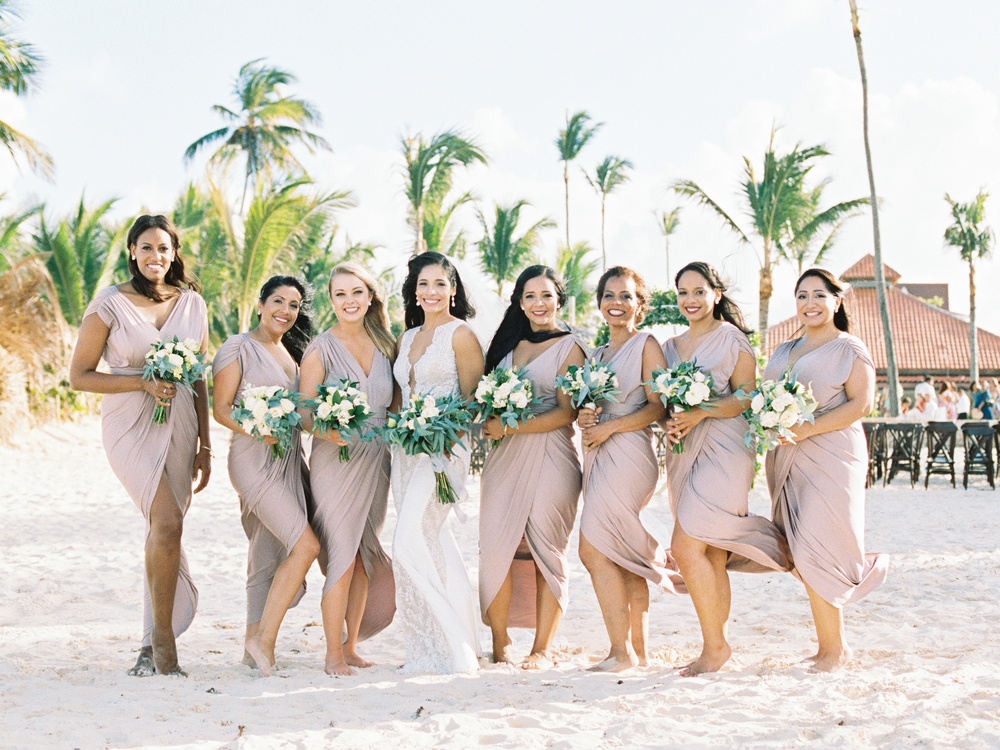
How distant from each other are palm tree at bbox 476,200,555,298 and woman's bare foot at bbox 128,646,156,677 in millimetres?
30478

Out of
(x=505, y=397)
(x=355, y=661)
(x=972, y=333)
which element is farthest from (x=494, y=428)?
(x=972, y=333)

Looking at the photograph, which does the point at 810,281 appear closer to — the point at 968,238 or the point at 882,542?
the point at 882,542

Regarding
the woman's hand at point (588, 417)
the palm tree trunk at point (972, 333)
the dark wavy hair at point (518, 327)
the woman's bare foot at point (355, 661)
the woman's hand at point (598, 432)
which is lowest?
the woman's bare foot at point (355, 661)

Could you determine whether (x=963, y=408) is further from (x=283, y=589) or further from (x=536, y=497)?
(x=283, y=589)

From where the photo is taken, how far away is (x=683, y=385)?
16.9 feet

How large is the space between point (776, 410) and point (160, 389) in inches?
130

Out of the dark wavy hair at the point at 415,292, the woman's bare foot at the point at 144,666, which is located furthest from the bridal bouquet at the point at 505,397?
the woman's bare foot at the point at 144,666

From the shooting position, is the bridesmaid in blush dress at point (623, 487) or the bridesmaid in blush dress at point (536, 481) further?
the bridesmaid in blush dress at point (536, 481)

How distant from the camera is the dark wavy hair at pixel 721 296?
5.50m

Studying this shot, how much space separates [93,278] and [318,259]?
13450 mm

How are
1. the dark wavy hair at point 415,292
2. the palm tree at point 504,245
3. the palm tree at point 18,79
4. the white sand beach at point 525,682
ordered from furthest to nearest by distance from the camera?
the palm tree at point 504,245 → the palm tree at point 18,79 → the dark wavy hair at point 415,292 → the white sand beach at point 525,682

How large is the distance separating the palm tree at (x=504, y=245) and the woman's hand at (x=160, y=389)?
3034cm

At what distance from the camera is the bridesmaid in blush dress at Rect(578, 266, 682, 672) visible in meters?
5.41

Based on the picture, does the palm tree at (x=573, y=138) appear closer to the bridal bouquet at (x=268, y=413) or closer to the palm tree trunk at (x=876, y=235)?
the palm tree trunk at (x=876, y=235)
